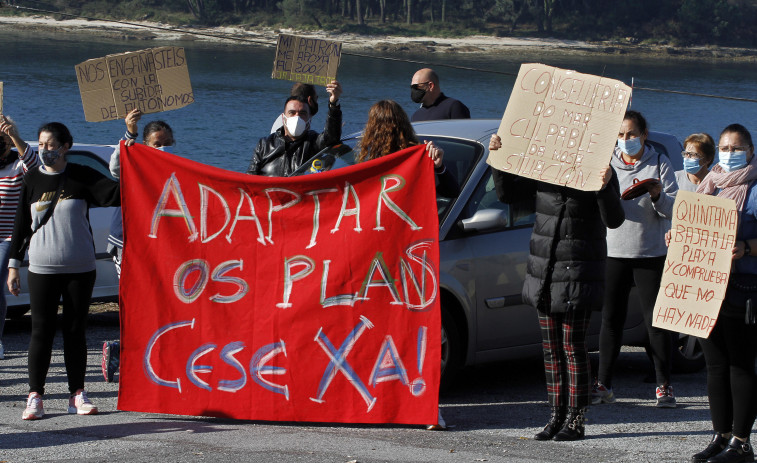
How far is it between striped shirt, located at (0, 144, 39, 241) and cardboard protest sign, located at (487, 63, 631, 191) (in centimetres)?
338

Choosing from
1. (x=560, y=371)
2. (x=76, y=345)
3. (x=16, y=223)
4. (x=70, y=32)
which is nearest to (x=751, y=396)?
(x=560, y=371)

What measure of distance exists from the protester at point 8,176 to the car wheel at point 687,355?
468cm

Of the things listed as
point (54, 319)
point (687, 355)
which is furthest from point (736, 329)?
point (54, 319)

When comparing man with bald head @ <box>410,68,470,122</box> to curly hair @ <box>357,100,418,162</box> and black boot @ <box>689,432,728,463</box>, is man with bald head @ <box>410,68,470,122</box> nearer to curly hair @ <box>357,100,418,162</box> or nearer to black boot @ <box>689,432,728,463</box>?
curly hair @ <box>357,100,418,162</box>

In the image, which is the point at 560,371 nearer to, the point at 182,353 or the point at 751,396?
the point at 751,396

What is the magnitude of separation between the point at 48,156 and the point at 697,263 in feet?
11.9

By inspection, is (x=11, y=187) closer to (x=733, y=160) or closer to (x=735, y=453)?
(x=733, y=160)

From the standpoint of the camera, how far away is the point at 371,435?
5.82 m

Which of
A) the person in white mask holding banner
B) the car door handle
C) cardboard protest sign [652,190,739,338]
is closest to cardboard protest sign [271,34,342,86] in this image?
the person in white mask holding banner

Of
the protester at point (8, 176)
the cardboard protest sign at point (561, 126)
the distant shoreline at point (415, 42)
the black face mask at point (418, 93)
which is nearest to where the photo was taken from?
the cardboard protest sign at point (561, 126)

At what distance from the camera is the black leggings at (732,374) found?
5.30 meters

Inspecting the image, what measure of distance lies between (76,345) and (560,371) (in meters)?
2.75

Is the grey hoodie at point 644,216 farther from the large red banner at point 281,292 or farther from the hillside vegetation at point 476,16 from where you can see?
the hillside vegetation at point 476,16

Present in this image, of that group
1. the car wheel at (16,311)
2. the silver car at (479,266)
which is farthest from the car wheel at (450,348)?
the car wheel at (16,311)
